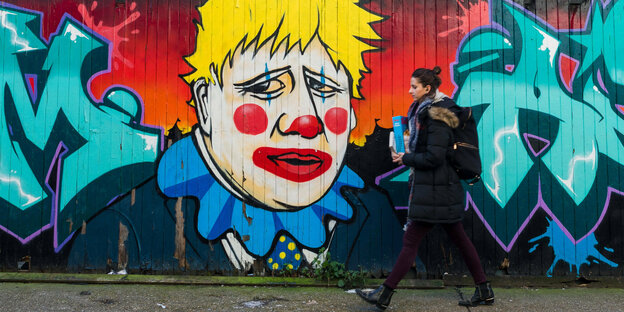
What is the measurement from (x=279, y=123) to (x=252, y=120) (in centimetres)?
24

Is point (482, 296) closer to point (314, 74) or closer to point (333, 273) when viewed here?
point (333, 273)

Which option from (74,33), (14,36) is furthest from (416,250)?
(14,36)

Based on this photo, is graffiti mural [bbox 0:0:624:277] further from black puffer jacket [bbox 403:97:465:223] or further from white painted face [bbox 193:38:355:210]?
black puffer jacket [bbox 403:97:465:223]

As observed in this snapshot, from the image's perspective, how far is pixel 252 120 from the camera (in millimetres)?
4543

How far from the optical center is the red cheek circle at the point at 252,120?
4535mm

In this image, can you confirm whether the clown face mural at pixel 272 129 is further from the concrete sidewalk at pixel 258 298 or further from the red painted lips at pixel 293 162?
the concrete sidewalk at pixel 258 298

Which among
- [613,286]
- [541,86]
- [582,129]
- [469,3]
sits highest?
[469,3]

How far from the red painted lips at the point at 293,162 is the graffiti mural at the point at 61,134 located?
3.00 feet

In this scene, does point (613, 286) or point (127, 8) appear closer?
point (613, 286)

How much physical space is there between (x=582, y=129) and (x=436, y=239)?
1.51 meters

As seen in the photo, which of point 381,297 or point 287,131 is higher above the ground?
point 287,131

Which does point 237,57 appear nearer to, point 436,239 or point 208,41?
point 208,41


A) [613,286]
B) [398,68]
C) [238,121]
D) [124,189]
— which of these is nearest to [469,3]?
[398,68]

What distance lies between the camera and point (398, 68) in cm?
448
